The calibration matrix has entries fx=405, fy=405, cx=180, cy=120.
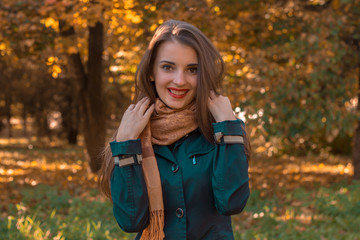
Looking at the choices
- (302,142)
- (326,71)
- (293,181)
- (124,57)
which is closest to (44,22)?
(124,57)

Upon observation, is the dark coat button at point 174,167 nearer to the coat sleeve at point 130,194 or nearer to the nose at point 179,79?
the coat sleeve at point 130,194

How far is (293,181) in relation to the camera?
9258 mm

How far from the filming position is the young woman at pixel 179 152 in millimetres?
1937

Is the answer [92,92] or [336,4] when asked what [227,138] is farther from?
[92,92]

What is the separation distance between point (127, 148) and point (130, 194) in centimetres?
22

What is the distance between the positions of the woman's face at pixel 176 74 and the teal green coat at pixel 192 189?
0.82 ft

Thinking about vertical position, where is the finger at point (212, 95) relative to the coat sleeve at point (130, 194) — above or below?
above

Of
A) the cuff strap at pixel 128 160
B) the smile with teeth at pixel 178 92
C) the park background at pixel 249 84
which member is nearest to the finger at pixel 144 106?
the smile with teeth at pixel 178 92

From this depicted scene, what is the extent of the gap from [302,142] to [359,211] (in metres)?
7.66

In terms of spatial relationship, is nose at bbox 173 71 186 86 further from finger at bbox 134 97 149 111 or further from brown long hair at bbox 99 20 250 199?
finger at bbox 134 97 149 111

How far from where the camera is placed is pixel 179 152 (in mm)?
2080

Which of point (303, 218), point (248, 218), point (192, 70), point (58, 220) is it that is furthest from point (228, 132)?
point (248, 218)

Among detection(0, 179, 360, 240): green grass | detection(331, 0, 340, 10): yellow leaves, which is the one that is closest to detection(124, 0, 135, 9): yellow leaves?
detection(0, 179, 360, 240): green grass

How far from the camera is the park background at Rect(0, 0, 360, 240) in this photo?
5625 millimetres
